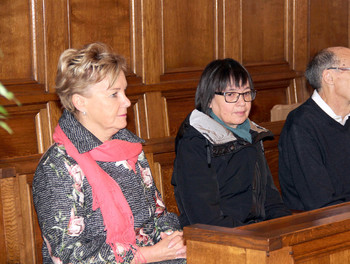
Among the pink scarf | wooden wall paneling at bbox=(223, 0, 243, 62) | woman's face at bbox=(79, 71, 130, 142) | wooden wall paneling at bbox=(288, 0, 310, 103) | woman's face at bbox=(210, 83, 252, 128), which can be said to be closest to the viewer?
the pink scarf

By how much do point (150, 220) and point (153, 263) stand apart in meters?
0.20

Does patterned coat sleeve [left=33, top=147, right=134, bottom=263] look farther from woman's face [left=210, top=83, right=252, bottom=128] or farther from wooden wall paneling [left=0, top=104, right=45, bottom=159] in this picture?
wooden wall paneling [left=0, top=104, right=45, bottom=159]

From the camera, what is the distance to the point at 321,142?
10.9 ft

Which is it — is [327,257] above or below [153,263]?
above

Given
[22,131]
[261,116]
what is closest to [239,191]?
[22,131]

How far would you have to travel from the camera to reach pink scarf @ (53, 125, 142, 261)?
95.7 inches

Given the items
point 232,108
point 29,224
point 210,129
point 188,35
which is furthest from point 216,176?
point 188,35

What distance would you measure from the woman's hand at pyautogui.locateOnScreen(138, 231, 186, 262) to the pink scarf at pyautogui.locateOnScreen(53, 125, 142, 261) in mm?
64

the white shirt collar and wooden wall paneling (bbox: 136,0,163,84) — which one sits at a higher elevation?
wooden wall paneling (bbox: 136,0,163,84)

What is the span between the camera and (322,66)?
3531mm

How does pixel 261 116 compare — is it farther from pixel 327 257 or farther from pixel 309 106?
pixel 327 257

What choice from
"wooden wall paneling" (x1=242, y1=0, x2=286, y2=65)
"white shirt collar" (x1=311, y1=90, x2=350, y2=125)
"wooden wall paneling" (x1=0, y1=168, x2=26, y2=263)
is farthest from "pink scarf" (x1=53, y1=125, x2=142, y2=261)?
"wooden wall paneling" (x1=242, y1=0, x2=286, y2=65)

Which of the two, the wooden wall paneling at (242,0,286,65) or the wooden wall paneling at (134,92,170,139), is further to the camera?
the wooden wall paneling at (242,0,286,65)

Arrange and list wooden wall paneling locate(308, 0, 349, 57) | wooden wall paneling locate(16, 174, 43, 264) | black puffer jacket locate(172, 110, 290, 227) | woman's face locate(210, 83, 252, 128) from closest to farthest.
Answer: wooden wall paneling locate(16, 174, 43, 264)
black puffer jacket locate(172, 110, 290, 227)
woman's face locate(210, 83, 252, 128)
wooden wall paneling locate(308, 0, 349, 57)
